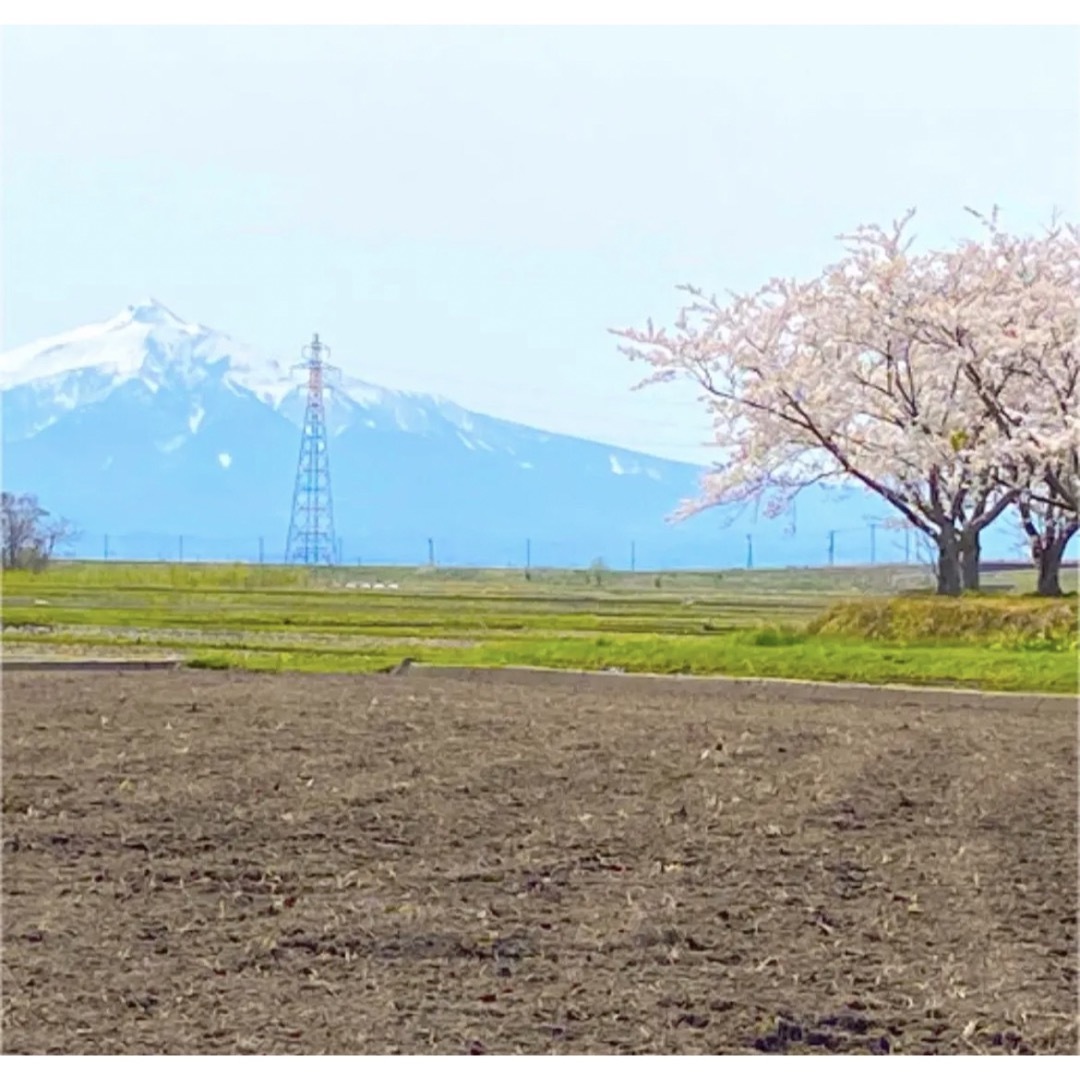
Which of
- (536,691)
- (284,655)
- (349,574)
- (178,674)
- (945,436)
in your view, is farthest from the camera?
(349,574)

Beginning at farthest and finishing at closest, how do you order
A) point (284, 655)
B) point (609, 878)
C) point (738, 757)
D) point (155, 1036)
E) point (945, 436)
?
point (945, 436)
point (284, 655)
point (738, 757)
point (609, 878)
point (155, 1036)

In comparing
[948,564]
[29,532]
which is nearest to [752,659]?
Answer: [948,564]

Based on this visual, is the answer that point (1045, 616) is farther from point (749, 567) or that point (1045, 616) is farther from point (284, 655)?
point (284, 655)

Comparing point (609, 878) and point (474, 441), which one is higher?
point (474, 441)

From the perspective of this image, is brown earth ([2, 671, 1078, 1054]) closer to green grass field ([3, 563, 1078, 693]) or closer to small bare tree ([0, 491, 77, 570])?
green grass field ([3, 563, 1078, 693])

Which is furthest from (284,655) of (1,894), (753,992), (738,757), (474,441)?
(474,441)

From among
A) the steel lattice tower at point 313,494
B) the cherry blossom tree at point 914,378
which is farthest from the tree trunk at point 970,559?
the steel lattice tower at point 313,494
